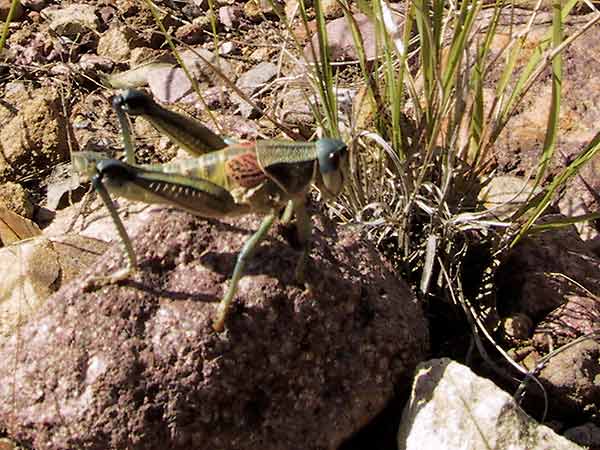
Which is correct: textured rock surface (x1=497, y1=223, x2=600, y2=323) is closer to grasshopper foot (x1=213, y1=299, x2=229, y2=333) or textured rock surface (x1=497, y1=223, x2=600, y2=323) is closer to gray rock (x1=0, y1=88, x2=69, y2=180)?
grasshopper foot (x1=213, y1=299, x2=229, y2=333)

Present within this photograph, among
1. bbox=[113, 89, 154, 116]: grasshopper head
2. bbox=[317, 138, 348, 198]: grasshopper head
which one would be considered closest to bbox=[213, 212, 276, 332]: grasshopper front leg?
bbox=[317, 138, 348, 198]: grasshopper head

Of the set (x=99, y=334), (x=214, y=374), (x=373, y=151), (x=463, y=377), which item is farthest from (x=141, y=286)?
(x=373, y=151)

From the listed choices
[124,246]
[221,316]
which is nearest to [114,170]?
[124,246]

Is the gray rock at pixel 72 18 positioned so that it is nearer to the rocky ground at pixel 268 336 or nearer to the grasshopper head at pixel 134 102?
the rocky ground at pixel 268 336

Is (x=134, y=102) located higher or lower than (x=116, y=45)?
higher

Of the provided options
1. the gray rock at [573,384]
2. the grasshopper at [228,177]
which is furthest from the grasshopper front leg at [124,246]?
the gray rock at [573,384]

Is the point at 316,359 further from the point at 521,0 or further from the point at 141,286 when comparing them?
the point at 521,0

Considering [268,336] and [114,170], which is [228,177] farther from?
[268,336]
